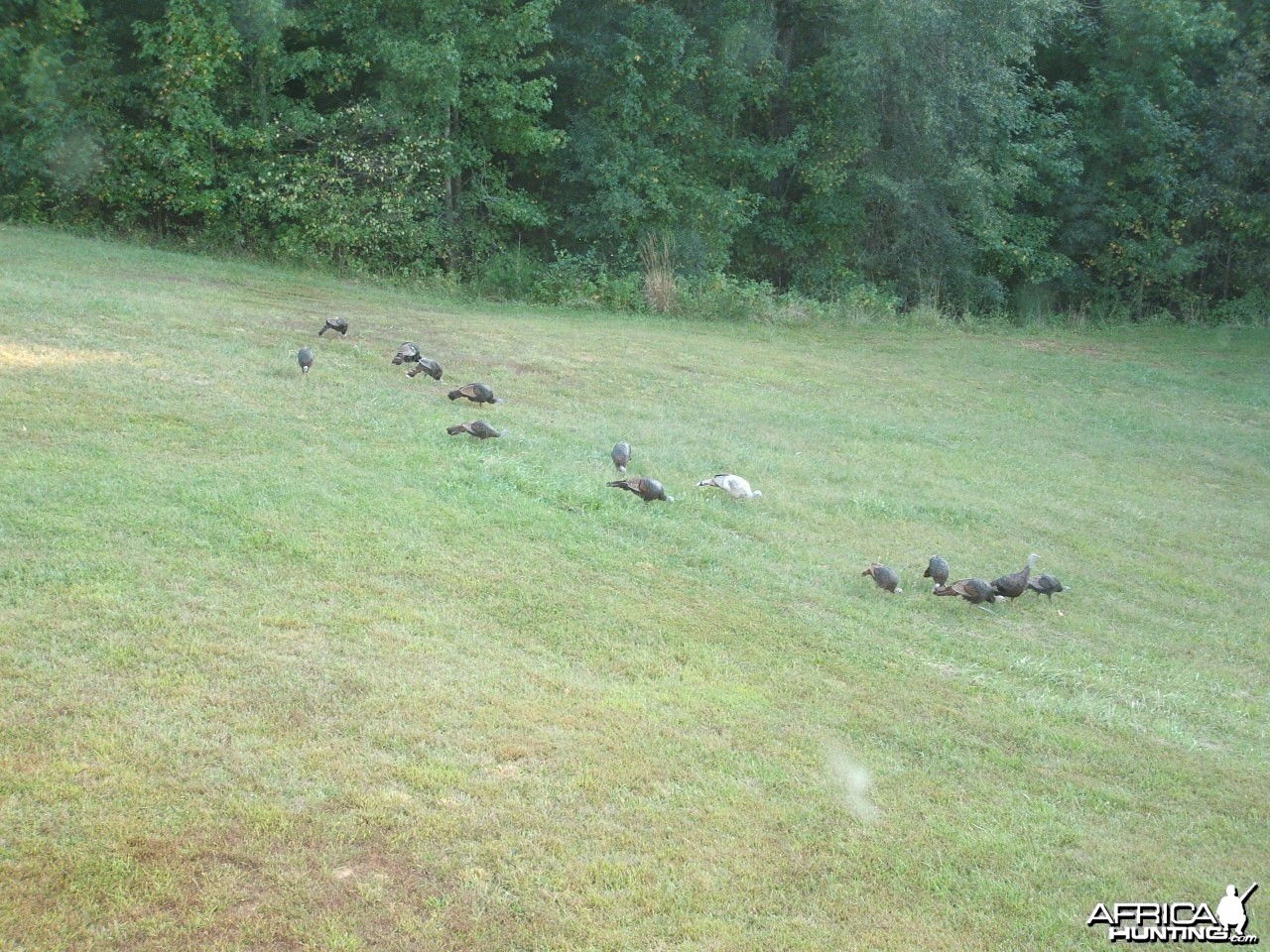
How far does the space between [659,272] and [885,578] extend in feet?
36.0

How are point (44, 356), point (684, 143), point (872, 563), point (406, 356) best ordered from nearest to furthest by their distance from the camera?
point (872, 563) < point (44, 356) < point (406, 356) < point (684, 143)

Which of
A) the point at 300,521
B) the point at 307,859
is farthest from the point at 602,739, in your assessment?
the point at 300,521

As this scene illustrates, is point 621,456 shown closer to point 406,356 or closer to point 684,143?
point 406,356

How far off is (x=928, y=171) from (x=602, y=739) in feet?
52.6

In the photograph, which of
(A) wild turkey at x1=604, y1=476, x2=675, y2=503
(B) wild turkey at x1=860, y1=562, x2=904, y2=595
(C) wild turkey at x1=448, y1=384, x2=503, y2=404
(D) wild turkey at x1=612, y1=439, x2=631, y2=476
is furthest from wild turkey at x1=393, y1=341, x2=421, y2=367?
(B) wild turkey at x1=860, y1=562, x2=904, y2=595

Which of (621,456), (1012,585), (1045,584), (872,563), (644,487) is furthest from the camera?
(621,456)

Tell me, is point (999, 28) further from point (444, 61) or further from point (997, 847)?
point (997, 847)

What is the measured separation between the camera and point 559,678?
4148 mm

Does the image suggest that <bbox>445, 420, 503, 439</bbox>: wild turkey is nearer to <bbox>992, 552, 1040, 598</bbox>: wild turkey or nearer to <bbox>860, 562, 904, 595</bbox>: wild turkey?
<bbox>860, 562, 904, 595</bbox>: wild turkey

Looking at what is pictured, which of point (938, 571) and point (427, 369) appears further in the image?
point (427, 369)

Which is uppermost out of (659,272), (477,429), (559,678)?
(659,272)

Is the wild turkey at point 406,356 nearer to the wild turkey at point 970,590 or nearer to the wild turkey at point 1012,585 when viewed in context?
the wild turkey at point 970,590

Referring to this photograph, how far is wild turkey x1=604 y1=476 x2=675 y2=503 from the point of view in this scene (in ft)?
21.2

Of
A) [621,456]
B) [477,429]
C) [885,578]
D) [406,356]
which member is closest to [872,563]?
[885,578]
